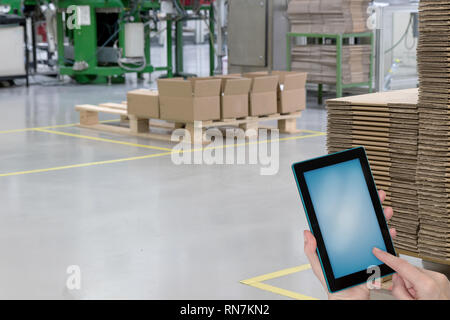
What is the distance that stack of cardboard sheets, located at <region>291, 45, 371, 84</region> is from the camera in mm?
11625

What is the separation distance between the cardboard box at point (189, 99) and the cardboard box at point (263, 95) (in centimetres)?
54

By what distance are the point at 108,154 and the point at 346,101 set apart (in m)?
4.35

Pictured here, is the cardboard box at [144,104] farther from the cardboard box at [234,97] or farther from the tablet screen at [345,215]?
the tablet screen at [345,215]

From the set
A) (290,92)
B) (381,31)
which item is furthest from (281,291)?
(381,31)

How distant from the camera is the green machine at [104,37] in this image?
15.0 meters

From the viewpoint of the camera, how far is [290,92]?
9570 millimetres

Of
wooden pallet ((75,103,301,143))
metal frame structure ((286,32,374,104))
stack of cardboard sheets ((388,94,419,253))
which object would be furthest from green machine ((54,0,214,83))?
stack of cardboard sheets ((388,94,419,253))

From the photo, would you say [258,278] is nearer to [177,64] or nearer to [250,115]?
[250,115]

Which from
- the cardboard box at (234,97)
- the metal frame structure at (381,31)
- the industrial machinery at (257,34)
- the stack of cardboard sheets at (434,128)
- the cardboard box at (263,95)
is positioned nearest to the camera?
the stack of cardboard sheets at (434,128)

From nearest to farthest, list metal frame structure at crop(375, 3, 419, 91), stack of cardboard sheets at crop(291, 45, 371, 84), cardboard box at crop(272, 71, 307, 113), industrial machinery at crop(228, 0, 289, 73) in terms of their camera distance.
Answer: cardboard box at crop(272, 71, 307, 113), stack of cardboard sheets at crop(291, 45, 371, 84), metal frame structure at crop(375, 3, 419, 91), industrial machinery at crop(228, 0, 289, 73)

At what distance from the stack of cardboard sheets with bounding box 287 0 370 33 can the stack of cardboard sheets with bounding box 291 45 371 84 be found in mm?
270

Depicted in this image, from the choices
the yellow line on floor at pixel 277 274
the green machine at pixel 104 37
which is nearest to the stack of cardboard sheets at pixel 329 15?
the green machine at pixel 104 37

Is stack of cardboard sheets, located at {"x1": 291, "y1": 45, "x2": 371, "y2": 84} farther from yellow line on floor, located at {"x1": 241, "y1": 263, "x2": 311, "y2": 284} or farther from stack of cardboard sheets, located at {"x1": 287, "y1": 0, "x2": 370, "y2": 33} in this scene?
yellow line on floor, located at {"x1": 241, "y1": 263, "x2": 311, "y2": 284}

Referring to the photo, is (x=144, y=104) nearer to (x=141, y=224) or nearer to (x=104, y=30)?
(x=141, y=224)
